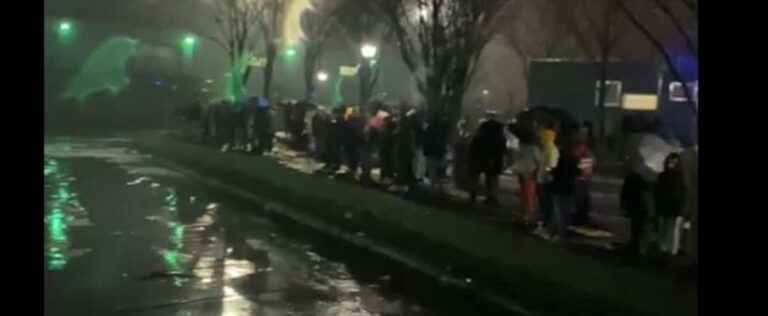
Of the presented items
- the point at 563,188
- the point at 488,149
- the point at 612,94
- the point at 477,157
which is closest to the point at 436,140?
the point at 477,157

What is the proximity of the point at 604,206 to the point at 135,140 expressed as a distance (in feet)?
65.1

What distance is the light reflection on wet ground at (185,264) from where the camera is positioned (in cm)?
791

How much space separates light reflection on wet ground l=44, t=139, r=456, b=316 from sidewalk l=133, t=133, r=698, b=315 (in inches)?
41.2

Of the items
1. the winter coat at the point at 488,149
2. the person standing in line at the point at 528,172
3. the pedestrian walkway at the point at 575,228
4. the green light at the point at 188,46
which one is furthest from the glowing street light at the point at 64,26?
the person standing in line at the point at 528,172

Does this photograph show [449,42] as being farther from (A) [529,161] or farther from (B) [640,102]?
(B) [640,102]

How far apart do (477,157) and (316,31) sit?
20.2 meters

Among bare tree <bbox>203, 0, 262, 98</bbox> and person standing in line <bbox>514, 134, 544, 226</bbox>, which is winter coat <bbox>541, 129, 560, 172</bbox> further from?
bare tree <bbox>203, 0, 262, 98</bbox>

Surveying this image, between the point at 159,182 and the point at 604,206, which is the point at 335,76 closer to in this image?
the point at 159,182

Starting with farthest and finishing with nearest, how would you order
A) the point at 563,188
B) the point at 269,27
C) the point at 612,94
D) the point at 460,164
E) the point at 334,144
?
the point at 612,94
the point at 269,27
the point at 334,144
the point at 460,164
the point at 563,188

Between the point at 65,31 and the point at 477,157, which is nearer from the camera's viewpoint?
the point at 477,157

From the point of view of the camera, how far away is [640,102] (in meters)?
30.0

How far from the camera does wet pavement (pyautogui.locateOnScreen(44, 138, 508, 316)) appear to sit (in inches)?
312

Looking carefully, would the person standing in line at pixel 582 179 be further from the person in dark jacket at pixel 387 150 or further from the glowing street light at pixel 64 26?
the glowing street light at pixel 64 26
